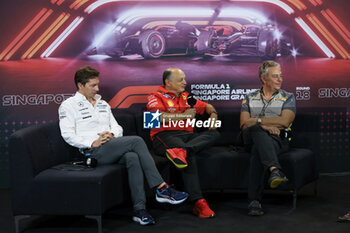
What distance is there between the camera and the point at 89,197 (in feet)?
11.4

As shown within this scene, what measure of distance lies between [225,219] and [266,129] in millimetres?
951

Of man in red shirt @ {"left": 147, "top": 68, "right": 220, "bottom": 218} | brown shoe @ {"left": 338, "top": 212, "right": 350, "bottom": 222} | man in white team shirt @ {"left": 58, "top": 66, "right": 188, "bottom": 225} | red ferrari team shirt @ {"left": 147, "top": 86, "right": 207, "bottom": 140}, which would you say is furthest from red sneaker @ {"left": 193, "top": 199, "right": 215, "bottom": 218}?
brown shoe @ {"left": 338, "top": 212, "right": 350, "bottom": 222}

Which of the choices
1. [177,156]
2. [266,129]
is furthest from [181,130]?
[266,129]

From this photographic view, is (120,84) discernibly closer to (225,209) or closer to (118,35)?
(118,35)

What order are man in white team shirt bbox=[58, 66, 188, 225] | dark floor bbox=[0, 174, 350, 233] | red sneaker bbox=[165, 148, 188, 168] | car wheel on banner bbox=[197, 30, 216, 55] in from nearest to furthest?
1. dark floor bbox=[0, 174, 350, 233]
2. man in white team shirt bbox=[58, 66, 188, 225]
3. red sneaker bbox=[165, 148, 188, 168]
4. car wheel on banner bbox=[197, 30, 216, 55]

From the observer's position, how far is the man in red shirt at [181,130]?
4.00m

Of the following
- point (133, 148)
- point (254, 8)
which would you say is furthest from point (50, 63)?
point (254, 8)

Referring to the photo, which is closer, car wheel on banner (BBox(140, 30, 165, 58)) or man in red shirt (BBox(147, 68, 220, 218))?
man in red shirt (BBox(147, 68, 220, 218))

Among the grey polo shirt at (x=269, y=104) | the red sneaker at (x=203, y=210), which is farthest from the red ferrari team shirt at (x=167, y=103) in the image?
the red sneaker at (x=203, y=210)

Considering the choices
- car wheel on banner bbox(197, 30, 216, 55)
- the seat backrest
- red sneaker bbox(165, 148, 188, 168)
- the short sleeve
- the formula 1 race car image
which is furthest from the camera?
car wheel on banner bbox(197, 30, 216, 55)

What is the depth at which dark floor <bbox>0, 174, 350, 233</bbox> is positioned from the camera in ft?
12.0

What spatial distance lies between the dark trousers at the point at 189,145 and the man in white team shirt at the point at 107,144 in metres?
0.19

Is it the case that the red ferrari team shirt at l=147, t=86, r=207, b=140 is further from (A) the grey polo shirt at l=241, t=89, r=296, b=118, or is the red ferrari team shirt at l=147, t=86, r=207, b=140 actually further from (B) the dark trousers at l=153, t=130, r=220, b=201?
(A) the grey polo shirt at l=241, t=89, r=296, b=118

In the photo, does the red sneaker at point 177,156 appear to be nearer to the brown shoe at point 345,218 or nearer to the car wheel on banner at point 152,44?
the brown shoe at point 345,218
